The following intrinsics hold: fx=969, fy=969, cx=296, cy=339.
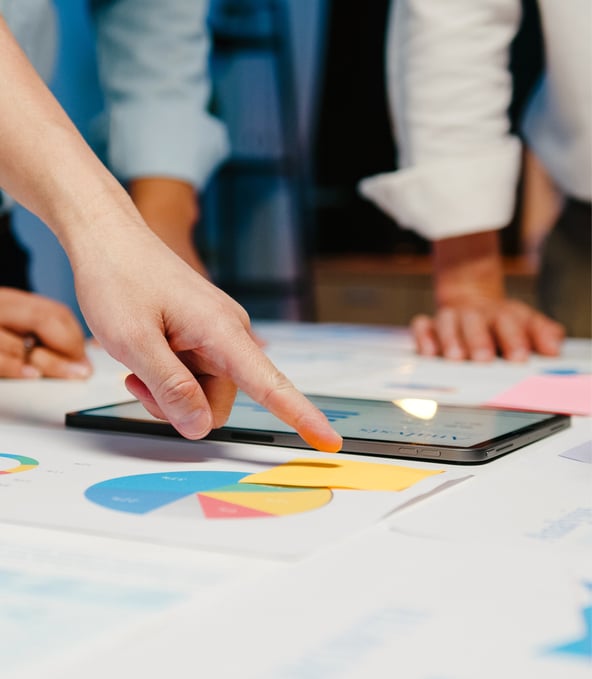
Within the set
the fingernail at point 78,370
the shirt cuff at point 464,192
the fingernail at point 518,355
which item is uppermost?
the shirt cuff at point 464,192

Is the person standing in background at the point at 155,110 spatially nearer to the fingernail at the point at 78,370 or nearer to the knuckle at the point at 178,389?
the fingernail at the point at 78,370

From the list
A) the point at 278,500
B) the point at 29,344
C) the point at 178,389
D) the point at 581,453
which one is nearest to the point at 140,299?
the point at 178,389

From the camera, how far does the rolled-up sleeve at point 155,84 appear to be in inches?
51.6

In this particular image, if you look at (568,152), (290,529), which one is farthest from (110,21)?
(290,529)

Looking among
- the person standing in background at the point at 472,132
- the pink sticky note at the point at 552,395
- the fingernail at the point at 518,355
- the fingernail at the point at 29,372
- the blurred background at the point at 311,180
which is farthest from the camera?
the blurred background at the point at 311,180

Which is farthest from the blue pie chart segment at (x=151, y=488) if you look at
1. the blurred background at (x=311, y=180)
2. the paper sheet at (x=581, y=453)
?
the blurred background at (x=311, y=180)

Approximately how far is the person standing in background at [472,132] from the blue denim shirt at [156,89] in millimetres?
279

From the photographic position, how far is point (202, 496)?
453 millimetres

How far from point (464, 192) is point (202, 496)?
814mm

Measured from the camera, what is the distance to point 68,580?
0.35m

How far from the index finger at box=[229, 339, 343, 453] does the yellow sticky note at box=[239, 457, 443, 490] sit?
0.01 metres

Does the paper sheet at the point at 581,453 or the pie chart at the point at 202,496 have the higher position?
the pie chart at the point at 202,496

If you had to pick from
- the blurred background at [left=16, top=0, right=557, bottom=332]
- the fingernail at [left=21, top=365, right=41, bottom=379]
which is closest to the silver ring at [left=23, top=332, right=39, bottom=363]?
the fingernail at [left=21, top=365, right=41, bottom=379]

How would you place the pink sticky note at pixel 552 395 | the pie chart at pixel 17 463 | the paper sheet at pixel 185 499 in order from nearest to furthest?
the paper sheet at pixel 185 499
the pie chart at pixel 17 463
the pink sticky note at pixel 552 395
